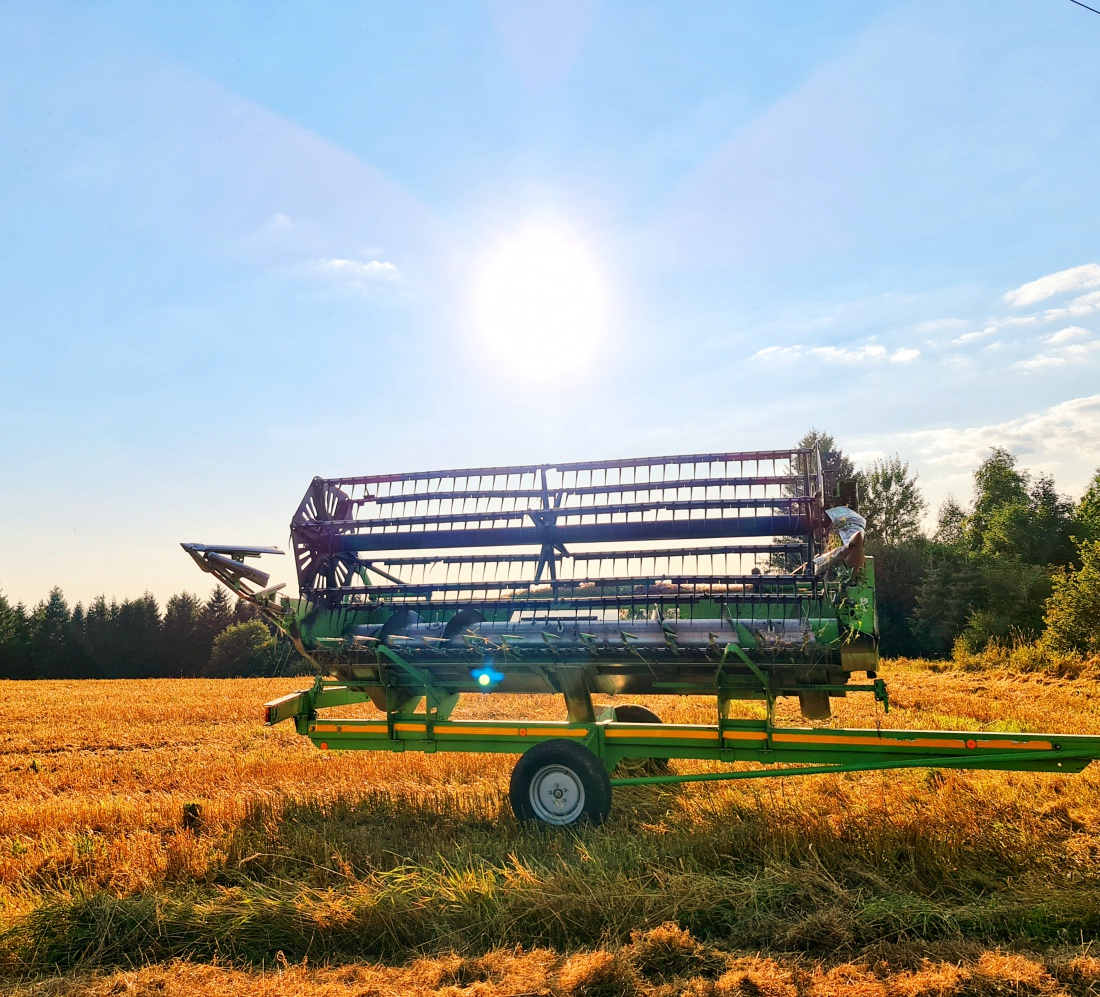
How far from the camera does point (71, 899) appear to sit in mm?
4660

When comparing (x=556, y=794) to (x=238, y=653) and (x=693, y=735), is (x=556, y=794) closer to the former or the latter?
(x=693, y=735)

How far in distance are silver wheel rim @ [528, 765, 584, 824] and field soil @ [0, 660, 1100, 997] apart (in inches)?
11.6

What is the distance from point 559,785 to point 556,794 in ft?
0.23

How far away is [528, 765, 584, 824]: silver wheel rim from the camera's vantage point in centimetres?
599

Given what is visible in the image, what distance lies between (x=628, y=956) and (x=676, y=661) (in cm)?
287

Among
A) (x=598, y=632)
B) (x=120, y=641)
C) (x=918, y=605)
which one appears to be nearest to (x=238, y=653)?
(x=120, y=641)

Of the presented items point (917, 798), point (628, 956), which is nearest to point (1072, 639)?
point (917, 798)

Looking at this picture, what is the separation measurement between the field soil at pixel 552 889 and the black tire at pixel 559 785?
8.9 inches

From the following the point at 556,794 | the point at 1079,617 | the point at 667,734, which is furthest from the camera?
the point at 1079,617

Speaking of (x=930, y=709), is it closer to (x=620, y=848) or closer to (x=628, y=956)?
(x=620, y=848)

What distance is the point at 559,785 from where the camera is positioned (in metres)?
6.06

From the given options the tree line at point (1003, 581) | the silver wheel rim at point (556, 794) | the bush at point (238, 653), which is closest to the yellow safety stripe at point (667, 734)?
the silver wheel rim at point (556, 794)

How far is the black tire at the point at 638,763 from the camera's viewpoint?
7691 millimetres

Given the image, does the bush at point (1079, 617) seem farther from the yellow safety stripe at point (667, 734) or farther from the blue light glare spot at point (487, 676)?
the blue light glare spot at point (487, 676)
